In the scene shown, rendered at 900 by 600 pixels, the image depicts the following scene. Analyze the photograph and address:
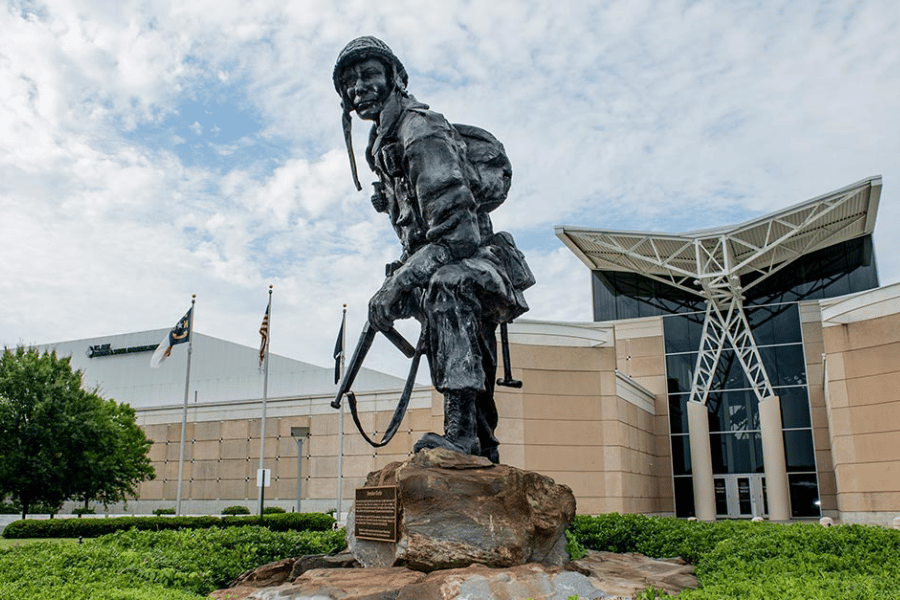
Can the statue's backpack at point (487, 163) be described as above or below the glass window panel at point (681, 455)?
above

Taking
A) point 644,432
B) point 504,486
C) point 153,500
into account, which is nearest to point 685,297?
point 644,432

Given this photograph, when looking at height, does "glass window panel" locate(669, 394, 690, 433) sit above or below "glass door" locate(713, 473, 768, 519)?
above

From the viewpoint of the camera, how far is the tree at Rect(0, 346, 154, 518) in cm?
2377

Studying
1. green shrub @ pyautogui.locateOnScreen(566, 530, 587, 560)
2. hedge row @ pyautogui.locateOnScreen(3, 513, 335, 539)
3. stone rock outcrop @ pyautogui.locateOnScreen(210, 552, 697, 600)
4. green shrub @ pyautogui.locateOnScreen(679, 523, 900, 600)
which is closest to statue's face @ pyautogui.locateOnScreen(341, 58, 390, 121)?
stone rock outcrop @ pyautogui.locateOnScreen(210, 552, 697, 600)

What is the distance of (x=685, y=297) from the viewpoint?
3672 centimetres

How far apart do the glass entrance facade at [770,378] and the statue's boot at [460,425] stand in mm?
31414

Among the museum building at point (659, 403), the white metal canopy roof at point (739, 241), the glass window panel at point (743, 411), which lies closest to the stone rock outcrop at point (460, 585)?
the museum building at point (659, 403)

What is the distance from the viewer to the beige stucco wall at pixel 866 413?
889 inches

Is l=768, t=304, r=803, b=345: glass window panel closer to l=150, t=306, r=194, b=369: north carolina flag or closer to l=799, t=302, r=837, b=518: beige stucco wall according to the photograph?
l=799, t=302, r=837, b=518: beige stucco wall

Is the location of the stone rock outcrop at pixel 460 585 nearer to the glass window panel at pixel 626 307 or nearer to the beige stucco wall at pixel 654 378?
the beige stucco wall at pixel 654 378

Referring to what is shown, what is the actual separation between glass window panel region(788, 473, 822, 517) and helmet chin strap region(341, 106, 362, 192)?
31.6 m

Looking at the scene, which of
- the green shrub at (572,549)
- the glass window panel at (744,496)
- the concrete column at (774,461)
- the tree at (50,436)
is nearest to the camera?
the green shrub at (572,549)

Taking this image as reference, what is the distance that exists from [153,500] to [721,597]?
38.9 metres

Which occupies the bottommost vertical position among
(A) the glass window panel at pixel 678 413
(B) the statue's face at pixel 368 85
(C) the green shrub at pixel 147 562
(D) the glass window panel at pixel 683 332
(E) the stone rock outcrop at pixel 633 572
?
(E) the stone rock outcrop at pixel 633 572
